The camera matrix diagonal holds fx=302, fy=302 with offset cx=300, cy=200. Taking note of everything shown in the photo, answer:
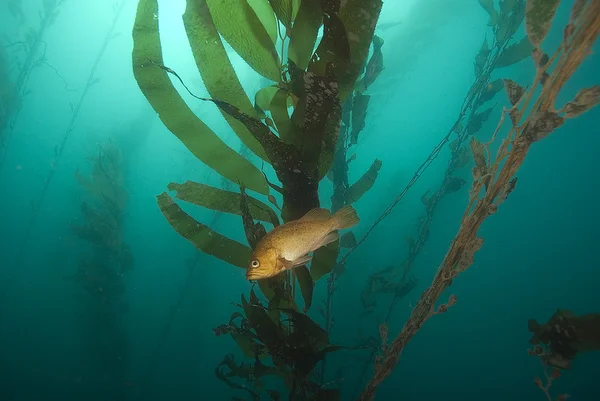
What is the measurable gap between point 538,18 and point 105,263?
860 cm

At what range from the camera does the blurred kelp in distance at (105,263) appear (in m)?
7.16

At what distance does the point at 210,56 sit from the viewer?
1.43 m

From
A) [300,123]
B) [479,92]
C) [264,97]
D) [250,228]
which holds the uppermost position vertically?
[479,92]

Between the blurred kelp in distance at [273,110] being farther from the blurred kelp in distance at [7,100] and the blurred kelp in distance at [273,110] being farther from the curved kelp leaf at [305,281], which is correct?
the blurred kelp in distance at [7,100]

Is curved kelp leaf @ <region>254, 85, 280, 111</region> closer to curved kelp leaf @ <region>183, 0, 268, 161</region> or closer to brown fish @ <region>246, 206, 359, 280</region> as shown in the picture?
curved kelp leaf @ <region>183, 0, 268, 161</region>

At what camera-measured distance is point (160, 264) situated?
70.0ft

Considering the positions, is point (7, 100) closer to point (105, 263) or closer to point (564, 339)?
point (105, 263)

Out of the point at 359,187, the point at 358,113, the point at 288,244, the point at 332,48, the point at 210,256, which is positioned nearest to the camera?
the point at 332,48

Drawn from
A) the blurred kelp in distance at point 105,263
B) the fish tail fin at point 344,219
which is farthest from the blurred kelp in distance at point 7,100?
the fish tail fin at point 344,219

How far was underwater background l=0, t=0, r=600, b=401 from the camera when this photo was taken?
8531mm

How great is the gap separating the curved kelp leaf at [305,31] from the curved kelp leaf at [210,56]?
31cm

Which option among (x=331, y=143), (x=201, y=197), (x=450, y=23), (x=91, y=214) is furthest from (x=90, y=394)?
(x=450, y=23)

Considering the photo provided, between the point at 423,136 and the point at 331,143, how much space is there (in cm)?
5901

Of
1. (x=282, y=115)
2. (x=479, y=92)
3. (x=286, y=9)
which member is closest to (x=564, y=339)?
(x=282, y=115)
